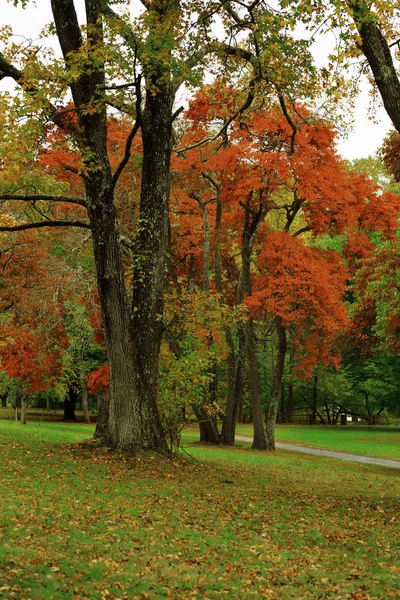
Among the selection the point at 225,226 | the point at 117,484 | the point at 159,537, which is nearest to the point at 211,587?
the point at 159,537

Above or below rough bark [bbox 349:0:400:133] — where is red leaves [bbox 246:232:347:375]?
below

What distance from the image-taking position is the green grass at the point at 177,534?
19.5 ft

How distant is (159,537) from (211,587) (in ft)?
4.89

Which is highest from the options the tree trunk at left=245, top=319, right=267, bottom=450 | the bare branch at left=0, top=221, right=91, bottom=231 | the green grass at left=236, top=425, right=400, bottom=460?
the bare branch at left=0, top=221, right=91, bottom=231

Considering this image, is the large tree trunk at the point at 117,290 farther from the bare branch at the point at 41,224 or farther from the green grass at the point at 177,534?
the green grass at the point at 177,534

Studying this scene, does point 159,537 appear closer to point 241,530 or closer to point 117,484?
point 241,530

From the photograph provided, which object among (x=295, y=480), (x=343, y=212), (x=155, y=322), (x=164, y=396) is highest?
(x=343, y=212)

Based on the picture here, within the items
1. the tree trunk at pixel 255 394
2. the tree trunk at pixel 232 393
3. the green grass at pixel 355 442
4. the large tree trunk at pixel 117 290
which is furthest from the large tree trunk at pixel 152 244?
the green grass at pixel 355 442

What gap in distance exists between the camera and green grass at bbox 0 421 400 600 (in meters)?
5.96

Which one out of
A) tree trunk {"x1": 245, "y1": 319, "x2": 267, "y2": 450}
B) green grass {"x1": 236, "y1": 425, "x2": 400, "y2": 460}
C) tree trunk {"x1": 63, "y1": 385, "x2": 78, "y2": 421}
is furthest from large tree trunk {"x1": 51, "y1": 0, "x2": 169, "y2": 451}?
tree trunk {"x1": 63, "y1": 385, "x2": 78, "y2": 421}

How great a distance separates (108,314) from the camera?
1259 centimetres

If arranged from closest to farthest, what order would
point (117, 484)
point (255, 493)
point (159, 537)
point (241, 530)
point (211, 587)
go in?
point (211, 587), point (159, 537), point (241, 530), point (117, 484), point (255, 493)

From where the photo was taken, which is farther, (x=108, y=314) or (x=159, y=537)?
(x=108, y=314)

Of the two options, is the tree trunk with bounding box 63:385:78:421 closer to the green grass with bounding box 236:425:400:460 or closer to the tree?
the green grass with bounding box 236:425:400:460
